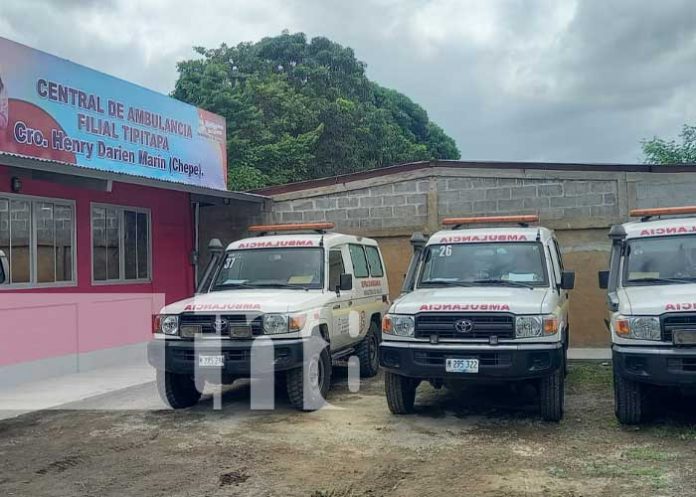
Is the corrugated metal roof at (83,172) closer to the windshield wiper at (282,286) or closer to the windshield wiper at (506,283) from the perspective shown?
the windshield wiper at (282,286)

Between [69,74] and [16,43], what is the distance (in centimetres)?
106

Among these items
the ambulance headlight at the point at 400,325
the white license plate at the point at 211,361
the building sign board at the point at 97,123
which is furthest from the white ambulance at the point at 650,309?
the building sign board at the point at 97,123

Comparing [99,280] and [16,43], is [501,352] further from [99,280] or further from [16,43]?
[16,43]

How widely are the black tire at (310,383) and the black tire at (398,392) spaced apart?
0.86 m

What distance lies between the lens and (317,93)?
104 feet

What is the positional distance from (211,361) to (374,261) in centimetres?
408

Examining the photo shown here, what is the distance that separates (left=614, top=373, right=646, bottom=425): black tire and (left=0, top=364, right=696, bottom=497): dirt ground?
162 mm

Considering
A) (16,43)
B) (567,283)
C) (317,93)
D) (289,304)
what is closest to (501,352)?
(567,283)

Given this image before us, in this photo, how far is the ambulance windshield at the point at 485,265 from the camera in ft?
25.5

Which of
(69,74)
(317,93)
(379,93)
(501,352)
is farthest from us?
(379,93)

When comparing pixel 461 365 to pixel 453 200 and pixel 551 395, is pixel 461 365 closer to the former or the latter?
pixel 551 395

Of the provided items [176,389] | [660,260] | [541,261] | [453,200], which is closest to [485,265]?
[541,261]

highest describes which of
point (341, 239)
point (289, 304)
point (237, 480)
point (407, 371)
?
point (341, 239)

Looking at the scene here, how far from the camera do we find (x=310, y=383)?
767 cm
